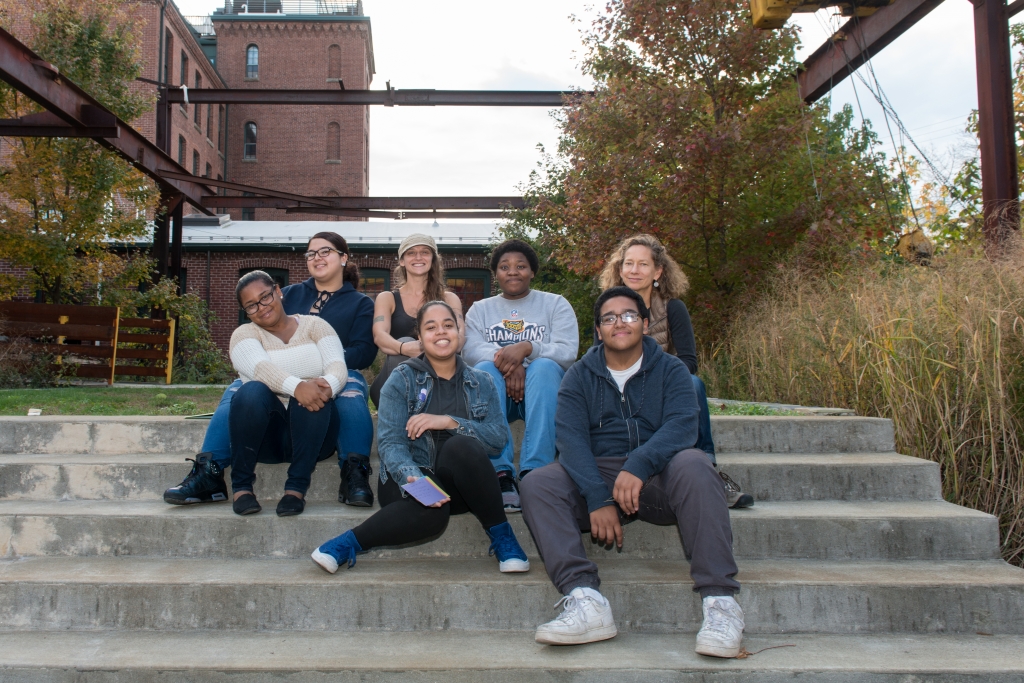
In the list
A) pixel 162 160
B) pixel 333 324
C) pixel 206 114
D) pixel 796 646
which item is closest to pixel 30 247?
pixel 162 160

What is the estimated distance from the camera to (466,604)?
282 centimetres

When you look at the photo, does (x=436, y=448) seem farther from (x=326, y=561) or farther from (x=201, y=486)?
(x=201, y=486)

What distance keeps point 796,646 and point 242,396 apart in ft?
8.03

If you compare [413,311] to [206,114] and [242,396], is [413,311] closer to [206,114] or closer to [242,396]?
[242,396]

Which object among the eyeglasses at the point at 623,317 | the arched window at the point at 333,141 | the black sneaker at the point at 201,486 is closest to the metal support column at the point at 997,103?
the eyeglasses at the point at 623,317

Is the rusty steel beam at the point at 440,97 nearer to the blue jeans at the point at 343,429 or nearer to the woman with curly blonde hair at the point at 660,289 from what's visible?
the woman with curly blonde hair at the point at 660,289

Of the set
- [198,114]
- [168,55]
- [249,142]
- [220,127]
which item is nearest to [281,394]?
[168,55]

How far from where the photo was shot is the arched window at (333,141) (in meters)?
35.2

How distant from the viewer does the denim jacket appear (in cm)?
309

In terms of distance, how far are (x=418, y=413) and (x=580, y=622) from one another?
1126 millimetres

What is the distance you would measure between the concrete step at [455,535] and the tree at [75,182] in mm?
10434

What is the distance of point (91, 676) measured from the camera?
2432 mm

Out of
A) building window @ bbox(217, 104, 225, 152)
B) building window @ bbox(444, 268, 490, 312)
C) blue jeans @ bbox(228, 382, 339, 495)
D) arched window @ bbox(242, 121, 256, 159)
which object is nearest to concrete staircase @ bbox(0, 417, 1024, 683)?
blue jeans @ bbox(228, 382, 339, 495)

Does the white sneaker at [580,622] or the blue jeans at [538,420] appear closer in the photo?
the white sneaker at [580,622]
